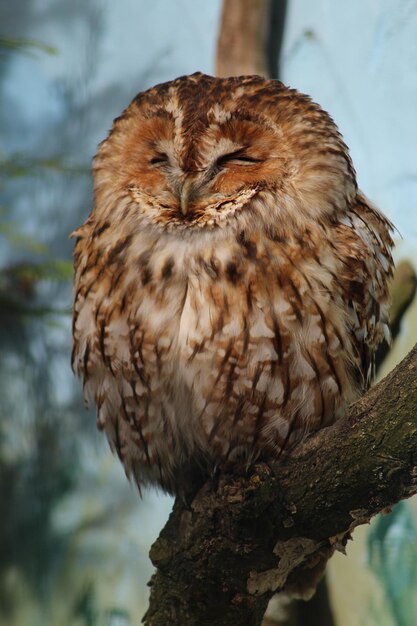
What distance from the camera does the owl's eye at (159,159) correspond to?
1339 mm

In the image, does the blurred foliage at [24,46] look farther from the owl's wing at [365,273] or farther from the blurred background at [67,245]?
the owl's wing at [365,273]

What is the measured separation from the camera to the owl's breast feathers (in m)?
1.25

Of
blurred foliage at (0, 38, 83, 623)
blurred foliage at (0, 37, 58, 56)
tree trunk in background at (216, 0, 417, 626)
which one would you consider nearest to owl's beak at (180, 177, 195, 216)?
tree trunk in background at (216, 0, 417, 626)

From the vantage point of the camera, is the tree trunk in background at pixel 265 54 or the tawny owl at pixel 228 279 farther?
the tree trunk in background at pixel 265 54

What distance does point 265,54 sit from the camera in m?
2.38

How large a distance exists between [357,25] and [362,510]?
1.67m

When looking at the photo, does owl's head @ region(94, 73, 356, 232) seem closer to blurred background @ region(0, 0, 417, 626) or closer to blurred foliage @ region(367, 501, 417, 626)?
blurred background @ region(0, 0, 417, 626)

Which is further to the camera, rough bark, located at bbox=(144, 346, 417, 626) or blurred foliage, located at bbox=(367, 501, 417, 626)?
blurred foliage, located at bbox=(367, 501, 417, 626)

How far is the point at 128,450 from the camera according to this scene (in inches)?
58.4

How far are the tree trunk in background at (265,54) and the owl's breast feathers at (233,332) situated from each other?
2.70ft

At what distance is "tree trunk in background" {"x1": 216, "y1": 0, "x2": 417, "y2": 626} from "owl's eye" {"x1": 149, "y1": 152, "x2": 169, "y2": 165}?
3.41 ft

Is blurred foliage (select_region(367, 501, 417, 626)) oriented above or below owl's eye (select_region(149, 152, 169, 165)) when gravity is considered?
below

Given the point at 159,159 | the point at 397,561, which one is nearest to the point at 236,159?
the point at 159,159

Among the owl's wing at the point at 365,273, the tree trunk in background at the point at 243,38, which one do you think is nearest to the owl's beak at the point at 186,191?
the owl's wing at the point at 365,273
